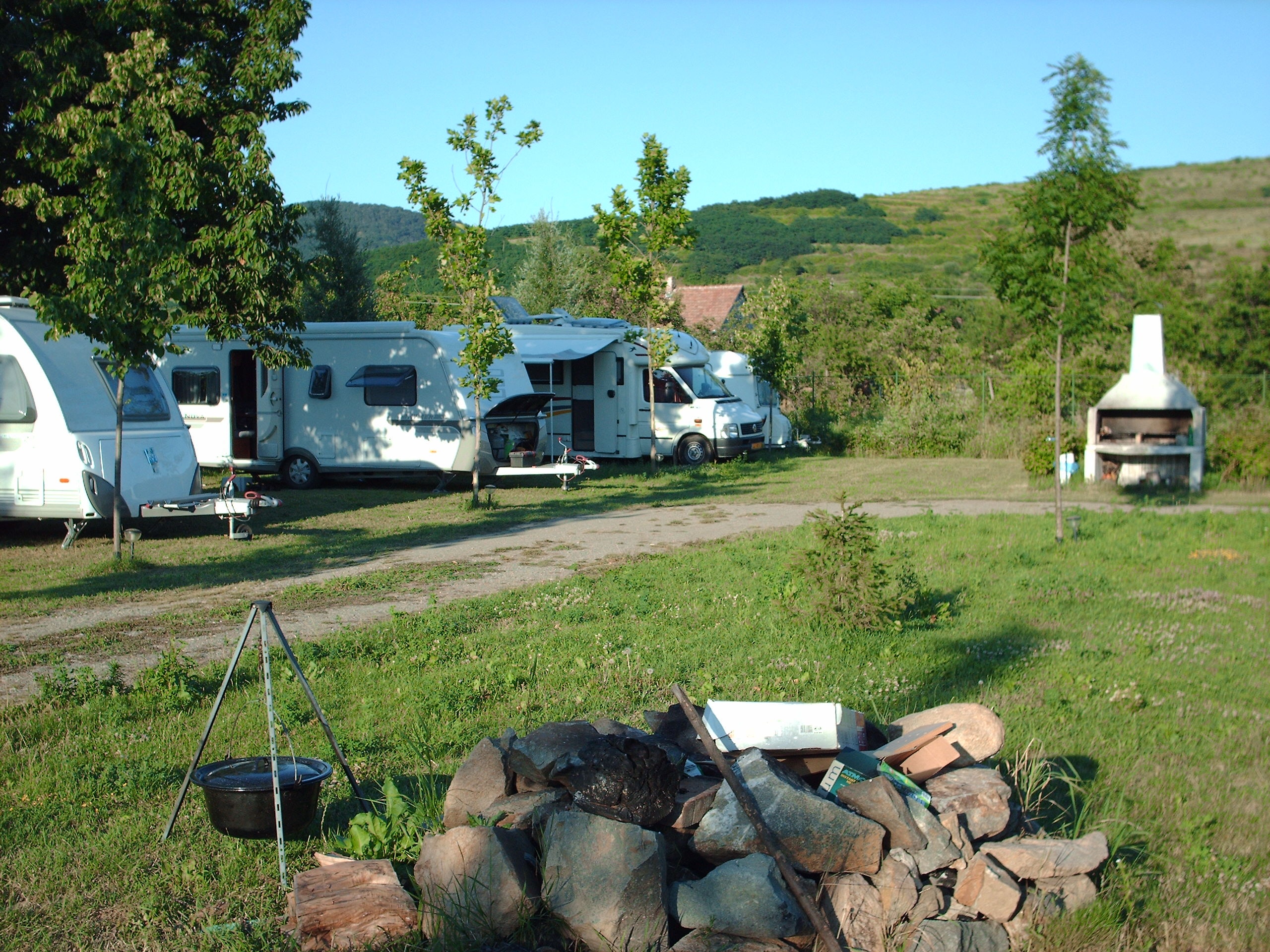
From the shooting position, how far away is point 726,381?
25797 millimetres

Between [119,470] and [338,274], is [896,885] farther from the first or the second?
[338,274]

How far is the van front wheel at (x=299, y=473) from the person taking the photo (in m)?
18.2

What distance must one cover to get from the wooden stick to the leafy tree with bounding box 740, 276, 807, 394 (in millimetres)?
22661

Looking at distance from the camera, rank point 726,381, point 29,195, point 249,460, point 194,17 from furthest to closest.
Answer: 1. point 726,381
2. point 249,460
3. point 194,17
4. point 29,195

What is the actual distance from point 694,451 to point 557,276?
1490cm

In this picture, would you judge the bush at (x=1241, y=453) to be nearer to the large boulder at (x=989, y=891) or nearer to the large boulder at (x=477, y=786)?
the large boulder at (x=989, y=891)

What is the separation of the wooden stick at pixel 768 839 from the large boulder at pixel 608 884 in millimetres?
357

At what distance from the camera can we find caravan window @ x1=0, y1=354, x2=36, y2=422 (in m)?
11.6

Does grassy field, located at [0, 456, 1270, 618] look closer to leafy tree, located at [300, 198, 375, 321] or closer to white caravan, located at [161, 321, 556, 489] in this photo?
white caravan, located at [161, 321, 556, 489]

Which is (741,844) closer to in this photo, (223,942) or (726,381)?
(223,942)

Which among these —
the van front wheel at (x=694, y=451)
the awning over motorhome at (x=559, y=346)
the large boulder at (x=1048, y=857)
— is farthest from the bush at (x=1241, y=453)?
the large boulder at (x=1048, y=857)

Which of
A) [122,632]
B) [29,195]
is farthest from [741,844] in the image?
[29,195]

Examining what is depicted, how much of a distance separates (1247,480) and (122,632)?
55.0 ft

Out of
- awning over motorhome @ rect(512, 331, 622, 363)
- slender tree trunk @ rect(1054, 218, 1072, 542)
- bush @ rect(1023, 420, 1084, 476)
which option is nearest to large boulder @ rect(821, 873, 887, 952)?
slender tree trunk @ rect(1054, 218, 1072, 542)
